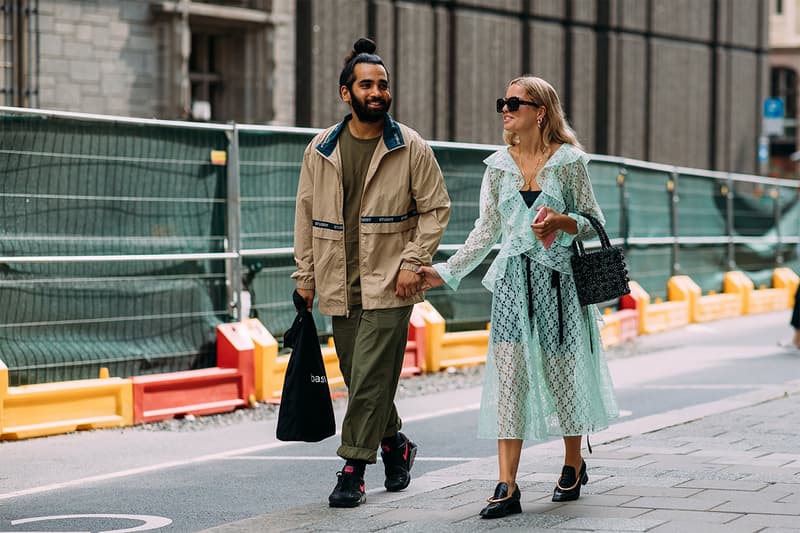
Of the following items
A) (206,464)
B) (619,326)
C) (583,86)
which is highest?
(583,86)

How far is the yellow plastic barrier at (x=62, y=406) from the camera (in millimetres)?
8664

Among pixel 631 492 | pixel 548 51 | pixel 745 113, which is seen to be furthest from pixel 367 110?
pixel 745 113

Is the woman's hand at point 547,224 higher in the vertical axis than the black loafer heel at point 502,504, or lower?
higher

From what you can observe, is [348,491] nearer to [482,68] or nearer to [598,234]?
[598,234]

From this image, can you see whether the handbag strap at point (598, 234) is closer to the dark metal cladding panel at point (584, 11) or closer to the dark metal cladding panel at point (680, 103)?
the dark metal cladding panel at point (584, 11)

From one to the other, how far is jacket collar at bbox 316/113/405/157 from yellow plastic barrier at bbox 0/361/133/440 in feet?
10.7

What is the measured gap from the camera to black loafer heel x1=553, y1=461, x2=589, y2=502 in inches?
235

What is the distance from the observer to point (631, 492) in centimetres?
611

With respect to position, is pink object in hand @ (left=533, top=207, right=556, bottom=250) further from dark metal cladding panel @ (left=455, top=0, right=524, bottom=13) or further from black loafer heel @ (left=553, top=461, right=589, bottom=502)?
dark metal cladding panel @ (left=455, top=0, right=524, bottom=13)

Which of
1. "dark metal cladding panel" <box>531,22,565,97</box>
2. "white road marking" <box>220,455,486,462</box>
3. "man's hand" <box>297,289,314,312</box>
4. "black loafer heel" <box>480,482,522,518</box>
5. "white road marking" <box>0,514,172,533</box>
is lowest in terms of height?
"white road marking" <box>220,455,486,462</box>

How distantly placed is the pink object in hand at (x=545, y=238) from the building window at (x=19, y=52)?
1537 centimetres

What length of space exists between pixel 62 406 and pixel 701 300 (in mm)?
11196

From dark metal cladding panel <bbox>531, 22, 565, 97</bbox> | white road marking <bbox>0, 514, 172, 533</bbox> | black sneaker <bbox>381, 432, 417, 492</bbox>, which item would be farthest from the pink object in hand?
dark metal cladding panel <bbox>531, 22, 565, 97</bbox>

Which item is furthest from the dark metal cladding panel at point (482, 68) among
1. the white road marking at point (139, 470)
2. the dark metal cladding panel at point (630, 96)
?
the white road marking at point (139, 470)
